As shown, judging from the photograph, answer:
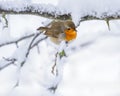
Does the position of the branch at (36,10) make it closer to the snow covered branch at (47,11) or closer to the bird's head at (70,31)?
the snow covered branch at (47,11)

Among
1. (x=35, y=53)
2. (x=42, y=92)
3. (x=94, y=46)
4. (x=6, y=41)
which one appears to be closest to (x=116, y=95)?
(x=94, y=46)

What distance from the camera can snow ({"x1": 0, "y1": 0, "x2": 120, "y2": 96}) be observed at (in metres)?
2.30

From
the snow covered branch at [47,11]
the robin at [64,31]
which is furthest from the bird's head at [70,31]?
the snow covered branch at [47,11]

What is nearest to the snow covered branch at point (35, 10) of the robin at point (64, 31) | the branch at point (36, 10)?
the branch at point (36, 10)

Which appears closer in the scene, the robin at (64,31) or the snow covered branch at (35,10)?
the snow covered branch at (35,10)

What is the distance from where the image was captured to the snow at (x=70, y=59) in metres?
2.30

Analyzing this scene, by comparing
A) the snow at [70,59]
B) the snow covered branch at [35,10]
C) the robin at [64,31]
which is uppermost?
the snow covered branch at [35,10]

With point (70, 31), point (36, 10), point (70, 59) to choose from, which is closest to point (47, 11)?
point (36, 10)

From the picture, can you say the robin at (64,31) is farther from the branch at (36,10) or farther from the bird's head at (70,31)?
the branch at (36,10)

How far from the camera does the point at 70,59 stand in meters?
4.04

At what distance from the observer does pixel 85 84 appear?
5000mm

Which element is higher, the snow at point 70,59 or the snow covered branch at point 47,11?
the snow covered branch at point 47,11

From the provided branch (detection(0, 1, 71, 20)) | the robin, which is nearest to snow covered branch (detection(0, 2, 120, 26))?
branch (detection(0, 1, 71, 20))

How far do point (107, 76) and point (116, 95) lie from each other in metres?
0.34
